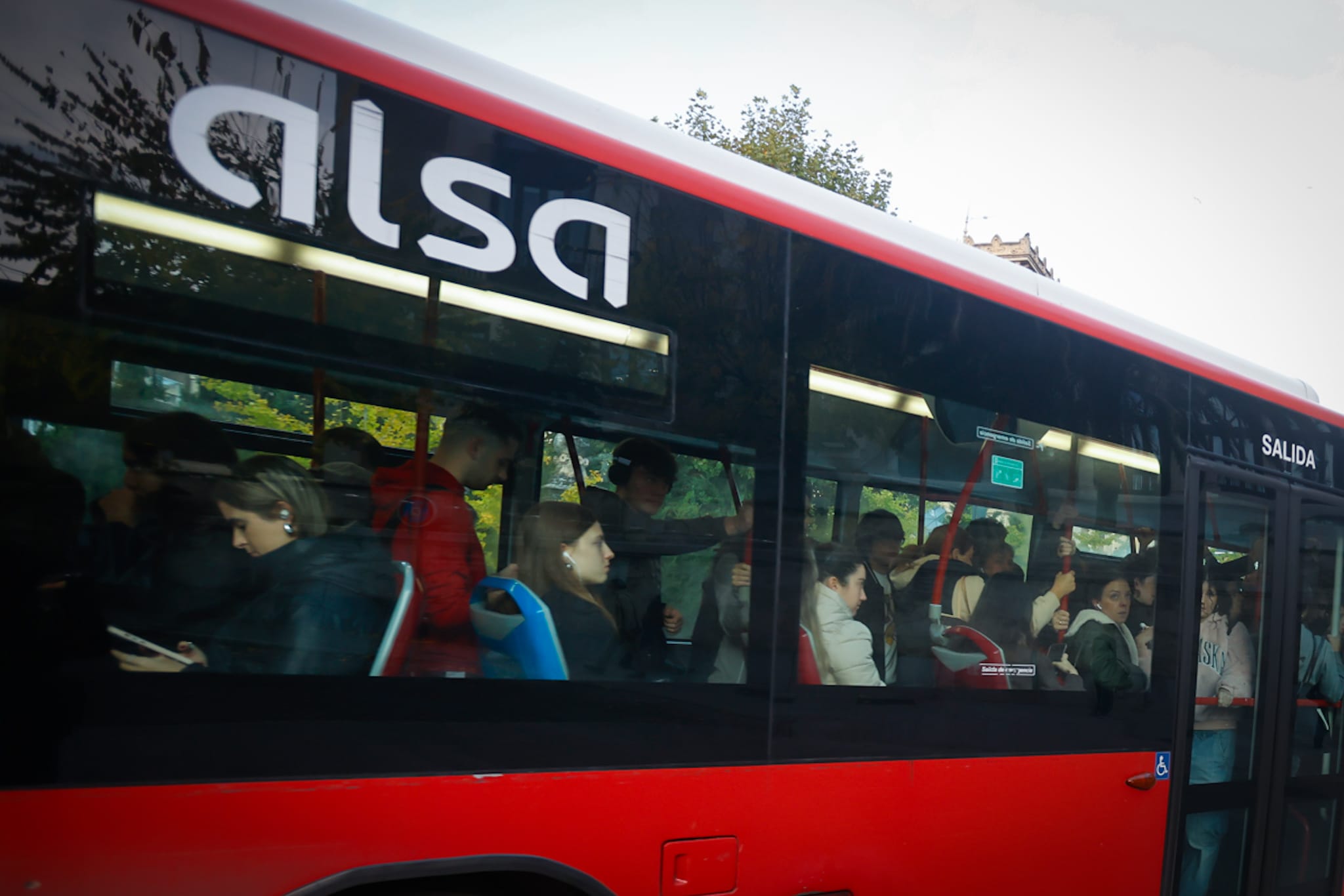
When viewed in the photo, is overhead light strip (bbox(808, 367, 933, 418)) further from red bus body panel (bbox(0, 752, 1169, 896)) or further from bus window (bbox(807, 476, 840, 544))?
red bus body panel (bbox(0, 752, 1169, 896))

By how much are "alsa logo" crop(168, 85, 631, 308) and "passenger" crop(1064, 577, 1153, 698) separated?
2.47 metres

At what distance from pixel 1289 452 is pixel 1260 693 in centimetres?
115

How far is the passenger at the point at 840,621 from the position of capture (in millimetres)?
3027

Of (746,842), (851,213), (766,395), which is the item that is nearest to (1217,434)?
Answer: (851,213)

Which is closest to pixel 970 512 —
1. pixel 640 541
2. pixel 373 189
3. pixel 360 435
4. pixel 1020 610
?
A: pixel 1020 610

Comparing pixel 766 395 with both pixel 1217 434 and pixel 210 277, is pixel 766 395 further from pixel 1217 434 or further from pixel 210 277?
pixel 1217 434

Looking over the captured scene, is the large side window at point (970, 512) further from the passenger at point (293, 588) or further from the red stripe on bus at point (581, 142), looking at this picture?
the passenger at point (293, 588)

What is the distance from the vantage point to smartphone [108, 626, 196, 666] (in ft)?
6.23

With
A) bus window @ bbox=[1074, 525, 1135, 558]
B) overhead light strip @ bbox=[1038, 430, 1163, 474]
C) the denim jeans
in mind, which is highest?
overhead light strip @ bbox=[1038, 430, 1163, 474]

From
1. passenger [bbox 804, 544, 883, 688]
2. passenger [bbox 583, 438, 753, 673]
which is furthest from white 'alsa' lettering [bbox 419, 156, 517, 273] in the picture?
passenger [bbox 804, 544, 883, 688]

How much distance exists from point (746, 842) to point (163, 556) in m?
1.73

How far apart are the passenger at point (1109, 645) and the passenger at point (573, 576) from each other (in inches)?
85.3

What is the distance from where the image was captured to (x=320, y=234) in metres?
2.13

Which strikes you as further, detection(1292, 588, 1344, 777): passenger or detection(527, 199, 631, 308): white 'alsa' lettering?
detection(1292, 588, 1344, 777): passenger
